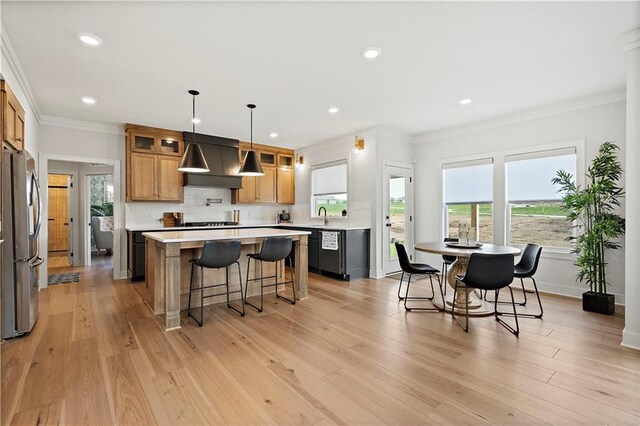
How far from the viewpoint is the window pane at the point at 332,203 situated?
6.31m

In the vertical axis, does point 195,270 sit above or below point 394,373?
above

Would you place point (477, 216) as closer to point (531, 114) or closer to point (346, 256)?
point (531, 114)

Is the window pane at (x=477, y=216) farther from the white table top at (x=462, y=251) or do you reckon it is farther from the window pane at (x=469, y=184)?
the white table top at (x=462, y=251)

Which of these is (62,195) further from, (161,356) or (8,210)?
(161,356)

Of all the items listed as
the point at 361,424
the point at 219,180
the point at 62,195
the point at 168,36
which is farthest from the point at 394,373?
the point at 62,195

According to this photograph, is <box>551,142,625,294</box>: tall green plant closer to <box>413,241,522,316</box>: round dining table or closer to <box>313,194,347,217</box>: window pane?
<box>413,241,522,316</box>: round dining table

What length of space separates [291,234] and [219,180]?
275cm

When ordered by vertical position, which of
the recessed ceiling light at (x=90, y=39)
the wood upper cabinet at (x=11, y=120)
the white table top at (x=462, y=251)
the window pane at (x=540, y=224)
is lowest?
the white table top at (x=462, y=251)

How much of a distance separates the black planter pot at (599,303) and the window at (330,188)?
3730mm

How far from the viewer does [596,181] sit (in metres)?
3.95

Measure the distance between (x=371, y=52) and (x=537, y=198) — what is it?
336 centimetres

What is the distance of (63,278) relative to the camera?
17.9ft

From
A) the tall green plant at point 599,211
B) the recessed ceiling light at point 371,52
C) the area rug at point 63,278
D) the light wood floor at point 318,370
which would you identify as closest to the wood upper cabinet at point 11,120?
the light wood floor at point 318,370

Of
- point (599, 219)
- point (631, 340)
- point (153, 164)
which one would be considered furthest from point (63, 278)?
point (599, 219)
